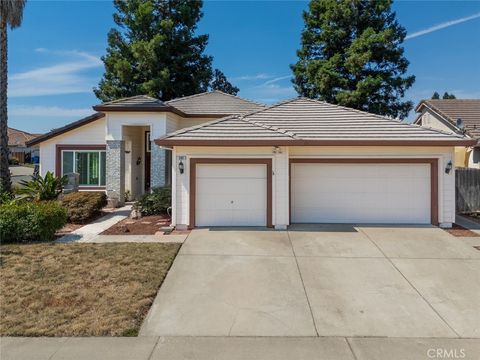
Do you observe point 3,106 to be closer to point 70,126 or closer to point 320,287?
point 70,126

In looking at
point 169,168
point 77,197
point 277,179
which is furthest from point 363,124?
point 77,197

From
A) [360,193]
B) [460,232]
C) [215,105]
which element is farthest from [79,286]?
[215,105]

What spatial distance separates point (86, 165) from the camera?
16.7m

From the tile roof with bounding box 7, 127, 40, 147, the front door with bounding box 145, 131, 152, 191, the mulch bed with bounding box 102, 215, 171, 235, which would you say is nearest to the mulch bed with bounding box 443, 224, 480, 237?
the mulch bed with bounding box 102, 215, 171, 235

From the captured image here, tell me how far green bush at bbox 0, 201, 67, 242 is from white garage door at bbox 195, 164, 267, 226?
3954mm

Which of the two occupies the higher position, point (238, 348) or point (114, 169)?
point (114, 169)

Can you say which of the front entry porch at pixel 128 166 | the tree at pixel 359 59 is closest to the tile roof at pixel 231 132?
the front entry porch at pixel 128 166

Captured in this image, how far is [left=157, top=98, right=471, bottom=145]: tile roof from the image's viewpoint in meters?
10.4

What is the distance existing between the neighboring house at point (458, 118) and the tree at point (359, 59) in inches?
99.7

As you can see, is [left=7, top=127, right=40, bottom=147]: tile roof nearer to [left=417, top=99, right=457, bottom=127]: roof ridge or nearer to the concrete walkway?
the concrete walkway

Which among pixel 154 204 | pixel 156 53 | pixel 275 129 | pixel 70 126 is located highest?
pixel 156 53

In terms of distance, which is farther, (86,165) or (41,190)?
(86,165)

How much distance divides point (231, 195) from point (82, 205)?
5.20m

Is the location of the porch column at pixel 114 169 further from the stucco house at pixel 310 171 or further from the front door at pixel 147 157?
the stucco house at pixel 310 171
